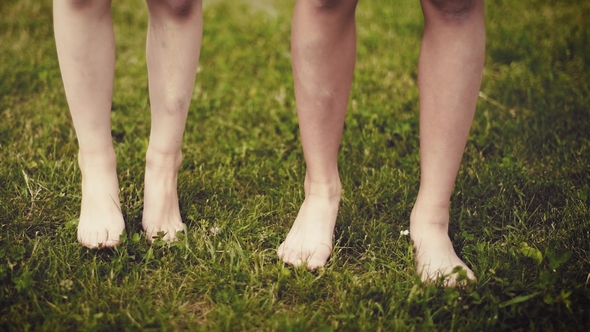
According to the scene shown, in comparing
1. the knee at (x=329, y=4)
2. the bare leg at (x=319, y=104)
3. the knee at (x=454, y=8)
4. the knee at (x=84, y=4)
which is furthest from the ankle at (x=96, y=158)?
the knee at (x=454, y=8)

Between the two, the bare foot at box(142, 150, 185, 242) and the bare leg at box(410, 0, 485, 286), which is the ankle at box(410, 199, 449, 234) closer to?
the bare leg at box(410, 0, 485, 286)

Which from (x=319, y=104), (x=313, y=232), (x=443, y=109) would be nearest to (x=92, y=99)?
(x=319, y=104)

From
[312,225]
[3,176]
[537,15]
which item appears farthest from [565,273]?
[537,15]

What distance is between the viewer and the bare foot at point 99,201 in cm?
211

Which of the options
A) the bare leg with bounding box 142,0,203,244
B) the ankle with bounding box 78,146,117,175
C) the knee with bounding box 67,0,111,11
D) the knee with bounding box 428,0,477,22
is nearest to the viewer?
the knee with bounding box 428,0,477,22

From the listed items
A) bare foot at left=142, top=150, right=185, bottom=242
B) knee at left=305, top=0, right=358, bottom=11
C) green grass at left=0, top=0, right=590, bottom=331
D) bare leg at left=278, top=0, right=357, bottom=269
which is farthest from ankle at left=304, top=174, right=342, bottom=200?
knee at left=305, top=0, right=358, bottom=11

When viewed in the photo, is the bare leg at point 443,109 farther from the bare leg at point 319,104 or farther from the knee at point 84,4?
the knee at point 84,4

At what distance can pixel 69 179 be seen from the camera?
2.51 meters

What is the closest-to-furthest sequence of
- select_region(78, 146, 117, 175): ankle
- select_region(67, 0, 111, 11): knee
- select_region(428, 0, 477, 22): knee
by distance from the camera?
select_region(428, 0, 477, 22): knee < select_region(67, 0, 111, 11): knee < select_region(78, 146, 117, 175): ankle

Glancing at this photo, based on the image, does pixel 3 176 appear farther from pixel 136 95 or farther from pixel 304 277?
pixel 304 277

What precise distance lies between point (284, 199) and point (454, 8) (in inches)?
42.2

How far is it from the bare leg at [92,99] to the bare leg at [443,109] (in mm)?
1070

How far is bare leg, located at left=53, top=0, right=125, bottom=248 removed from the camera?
6.42 feet

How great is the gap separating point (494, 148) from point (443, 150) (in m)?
1.05
